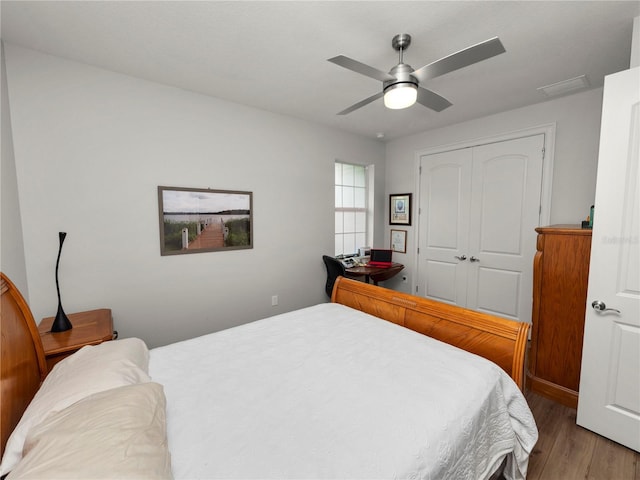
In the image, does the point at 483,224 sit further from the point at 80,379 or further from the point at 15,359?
the point at 15,359

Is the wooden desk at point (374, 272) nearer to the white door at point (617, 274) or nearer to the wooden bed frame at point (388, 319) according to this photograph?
the wooden bed frame at point (388, 319)

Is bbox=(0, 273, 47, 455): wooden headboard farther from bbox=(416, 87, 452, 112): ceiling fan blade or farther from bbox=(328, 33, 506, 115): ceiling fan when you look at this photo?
bbox=(416, 87, 452, 112): ceiling fan blade

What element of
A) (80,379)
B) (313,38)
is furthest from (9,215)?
(313,38)

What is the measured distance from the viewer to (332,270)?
11.4 feet

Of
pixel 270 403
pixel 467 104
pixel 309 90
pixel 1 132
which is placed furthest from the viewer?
pixel 467 104

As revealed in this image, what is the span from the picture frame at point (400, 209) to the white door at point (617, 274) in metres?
2.42

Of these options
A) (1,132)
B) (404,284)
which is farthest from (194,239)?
(404,284)

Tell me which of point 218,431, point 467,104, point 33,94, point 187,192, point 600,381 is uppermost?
point 467,104

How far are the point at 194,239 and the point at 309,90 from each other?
5.88ft

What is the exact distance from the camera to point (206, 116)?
2.69 m

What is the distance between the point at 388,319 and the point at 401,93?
5.11ft

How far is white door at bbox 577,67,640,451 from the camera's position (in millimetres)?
1604

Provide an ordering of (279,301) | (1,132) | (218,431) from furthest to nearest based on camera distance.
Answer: (279,301) < (1,132) < (218,431)

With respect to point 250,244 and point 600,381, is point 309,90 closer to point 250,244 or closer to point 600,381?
point 250,244
